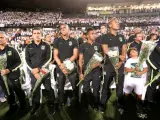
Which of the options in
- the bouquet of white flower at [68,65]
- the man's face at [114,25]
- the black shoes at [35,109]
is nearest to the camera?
the man's face at [114,25]

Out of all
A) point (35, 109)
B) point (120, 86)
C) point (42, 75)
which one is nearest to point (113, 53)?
point (120, 86)

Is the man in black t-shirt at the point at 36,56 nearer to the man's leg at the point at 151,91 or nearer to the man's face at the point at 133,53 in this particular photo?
the man's face at the point at 133,53

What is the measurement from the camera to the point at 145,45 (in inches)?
189

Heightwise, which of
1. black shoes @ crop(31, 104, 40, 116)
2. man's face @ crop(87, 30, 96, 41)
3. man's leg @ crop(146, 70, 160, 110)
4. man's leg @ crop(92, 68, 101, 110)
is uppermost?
man's face @ crop(87, 30, 96, 41)

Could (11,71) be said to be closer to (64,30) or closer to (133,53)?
(64,30)

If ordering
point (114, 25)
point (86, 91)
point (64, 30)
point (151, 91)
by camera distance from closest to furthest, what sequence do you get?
1. point (114, 25)
2. point (64, 30)
3. point (86, 91)
4. point (151, 91)

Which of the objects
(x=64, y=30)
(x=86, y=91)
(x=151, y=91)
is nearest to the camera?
(x=64, y=30)

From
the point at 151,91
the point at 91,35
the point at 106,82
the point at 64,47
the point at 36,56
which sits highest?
the point at 91,35

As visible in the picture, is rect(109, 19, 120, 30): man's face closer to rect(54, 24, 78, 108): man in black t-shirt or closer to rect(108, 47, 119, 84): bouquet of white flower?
rect(108, 47, 119, 84): bouquet of white flower

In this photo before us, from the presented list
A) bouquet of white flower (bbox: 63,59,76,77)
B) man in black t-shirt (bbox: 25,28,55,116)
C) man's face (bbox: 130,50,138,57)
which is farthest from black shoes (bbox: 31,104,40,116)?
man's face (bbox: 130,50,138,57)

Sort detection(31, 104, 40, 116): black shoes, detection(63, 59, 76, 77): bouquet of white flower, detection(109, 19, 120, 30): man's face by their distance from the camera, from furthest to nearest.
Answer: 1. detection(31, 104, 40, 116): black shoes
2. detection(63, 59, 76, 77): bouquet of white flower
3. detection(109, 19, 120, 30): man's face

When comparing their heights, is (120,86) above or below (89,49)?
below

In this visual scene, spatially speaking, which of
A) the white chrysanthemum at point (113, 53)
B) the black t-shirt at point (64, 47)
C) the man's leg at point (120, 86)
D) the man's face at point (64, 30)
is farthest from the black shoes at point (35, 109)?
the white chrysanthemum at point (113, 53)

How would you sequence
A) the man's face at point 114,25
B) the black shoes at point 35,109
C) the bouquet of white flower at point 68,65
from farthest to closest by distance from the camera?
the black shoes at point 35,109, the bouquet of white flower at point 68,65, the man's face at point 114,25
